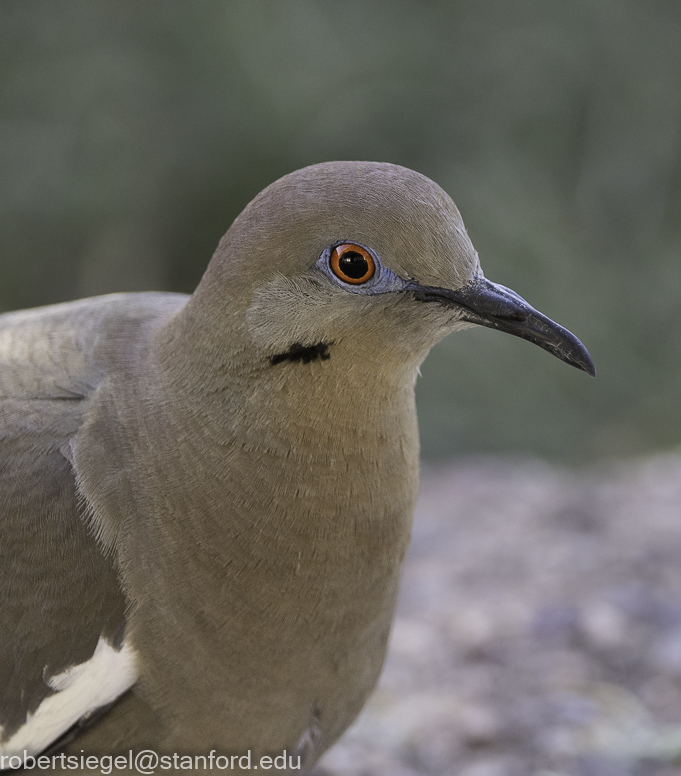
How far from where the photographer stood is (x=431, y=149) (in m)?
6.38

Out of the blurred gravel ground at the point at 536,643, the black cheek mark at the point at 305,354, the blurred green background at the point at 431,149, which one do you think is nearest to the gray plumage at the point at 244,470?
the black cheek mark at the point at 305,354

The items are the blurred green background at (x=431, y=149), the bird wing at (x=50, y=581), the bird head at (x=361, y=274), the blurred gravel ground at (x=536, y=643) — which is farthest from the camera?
the blurred green background at (x=431, y=149)

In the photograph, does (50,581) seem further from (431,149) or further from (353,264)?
(431,149)

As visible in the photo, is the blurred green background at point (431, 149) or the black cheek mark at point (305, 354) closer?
the black cheek mark at point (305, 354)

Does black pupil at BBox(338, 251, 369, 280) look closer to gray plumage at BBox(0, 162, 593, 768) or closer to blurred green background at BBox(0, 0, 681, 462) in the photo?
gray plumage at BBox(0, 162, 593, 768)

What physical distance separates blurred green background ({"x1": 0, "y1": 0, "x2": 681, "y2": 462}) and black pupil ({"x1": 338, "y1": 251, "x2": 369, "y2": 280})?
416 cm

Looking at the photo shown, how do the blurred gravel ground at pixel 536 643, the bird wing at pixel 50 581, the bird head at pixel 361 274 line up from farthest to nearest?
the blurred gravel ground at pixel 536 643 → the bird wing at pixel 50 581 → the bird head at pixel 361 274

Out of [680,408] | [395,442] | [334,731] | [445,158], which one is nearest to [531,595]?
[334,731]

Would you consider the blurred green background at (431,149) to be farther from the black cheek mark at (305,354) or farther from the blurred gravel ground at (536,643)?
the black cheek mark at (305,354)

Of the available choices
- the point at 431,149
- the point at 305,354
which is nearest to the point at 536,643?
the point at 305,354

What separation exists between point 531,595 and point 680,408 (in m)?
3.05

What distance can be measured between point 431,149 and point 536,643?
388 cm

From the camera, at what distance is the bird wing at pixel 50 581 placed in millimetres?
2076

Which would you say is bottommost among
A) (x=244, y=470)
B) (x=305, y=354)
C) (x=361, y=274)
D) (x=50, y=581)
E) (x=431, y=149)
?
(x=50, y=581)
